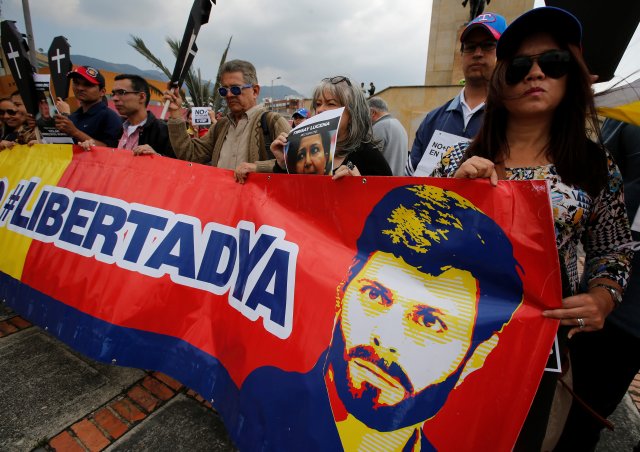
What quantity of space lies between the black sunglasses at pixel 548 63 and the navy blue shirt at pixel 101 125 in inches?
146

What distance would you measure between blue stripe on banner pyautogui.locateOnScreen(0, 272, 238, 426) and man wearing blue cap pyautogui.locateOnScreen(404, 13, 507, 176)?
160cm

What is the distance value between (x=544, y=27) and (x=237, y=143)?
198 cm

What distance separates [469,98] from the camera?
82.8 inches

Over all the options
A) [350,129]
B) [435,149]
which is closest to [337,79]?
[350,129]

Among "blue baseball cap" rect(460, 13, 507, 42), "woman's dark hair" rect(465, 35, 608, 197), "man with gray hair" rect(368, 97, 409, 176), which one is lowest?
"man with gray hair" rect(368, 97, 409, 176)

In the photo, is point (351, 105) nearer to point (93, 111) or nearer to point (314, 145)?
point (314, 145)

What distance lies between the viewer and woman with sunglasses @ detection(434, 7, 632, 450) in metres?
1.03

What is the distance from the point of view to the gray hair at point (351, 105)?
186 cm

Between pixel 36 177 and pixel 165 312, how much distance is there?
81.9 inches

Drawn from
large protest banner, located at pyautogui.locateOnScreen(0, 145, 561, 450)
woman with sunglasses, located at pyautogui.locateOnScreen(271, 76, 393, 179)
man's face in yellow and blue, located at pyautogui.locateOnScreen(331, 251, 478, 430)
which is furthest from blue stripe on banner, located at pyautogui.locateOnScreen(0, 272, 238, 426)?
woman with sunglasses, located at pyautogui.locateOnScreen(271, 76, 393, 179)

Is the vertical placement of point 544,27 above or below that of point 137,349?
above

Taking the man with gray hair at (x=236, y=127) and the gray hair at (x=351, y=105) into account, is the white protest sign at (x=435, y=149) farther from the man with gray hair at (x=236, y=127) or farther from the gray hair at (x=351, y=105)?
the man with gray hair at (x=236, y=127)

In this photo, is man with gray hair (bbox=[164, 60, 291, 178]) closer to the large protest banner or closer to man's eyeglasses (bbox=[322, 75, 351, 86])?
the large protest banner

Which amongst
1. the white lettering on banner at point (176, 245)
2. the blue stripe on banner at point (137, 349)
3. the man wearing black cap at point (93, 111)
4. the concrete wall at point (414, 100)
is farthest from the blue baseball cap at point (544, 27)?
the concrete wall at point (414, 100)
